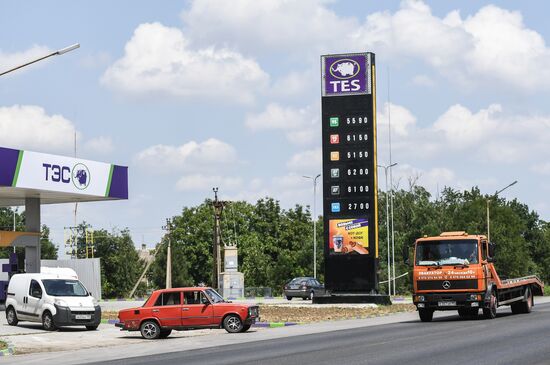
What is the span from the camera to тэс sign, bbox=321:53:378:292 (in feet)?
166

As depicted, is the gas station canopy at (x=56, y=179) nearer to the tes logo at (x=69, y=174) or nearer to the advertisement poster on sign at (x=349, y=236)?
the tes logo at (x=69, y=174)

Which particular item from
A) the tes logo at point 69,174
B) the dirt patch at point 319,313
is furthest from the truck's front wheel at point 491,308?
the tes logo at point 69,174

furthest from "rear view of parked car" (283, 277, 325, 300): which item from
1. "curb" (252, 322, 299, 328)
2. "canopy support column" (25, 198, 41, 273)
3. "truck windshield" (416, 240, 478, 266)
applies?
"truck windshield" (416, 240, 478, 266)

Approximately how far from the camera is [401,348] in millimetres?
21219

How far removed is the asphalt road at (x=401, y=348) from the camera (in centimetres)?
1841

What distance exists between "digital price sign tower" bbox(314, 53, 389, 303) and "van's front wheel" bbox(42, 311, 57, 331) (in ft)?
66.9

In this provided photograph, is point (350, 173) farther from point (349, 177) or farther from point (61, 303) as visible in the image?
point (61, 303)

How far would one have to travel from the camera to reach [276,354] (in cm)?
2100

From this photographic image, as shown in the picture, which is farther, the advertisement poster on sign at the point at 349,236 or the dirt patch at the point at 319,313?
the advertisement poster on sign at the point at 349,236

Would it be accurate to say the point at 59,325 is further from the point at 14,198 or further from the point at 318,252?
the point at 318,252

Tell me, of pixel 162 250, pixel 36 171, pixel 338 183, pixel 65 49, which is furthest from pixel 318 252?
pixel 65 49

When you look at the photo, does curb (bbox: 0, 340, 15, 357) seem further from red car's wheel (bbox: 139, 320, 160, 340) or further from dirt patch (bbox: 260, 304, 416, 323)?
dirt patch (bbox: 260, 304, 416, 323)

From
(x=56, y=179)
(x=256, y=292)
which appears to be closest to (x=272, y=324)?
(x=56, y=179)

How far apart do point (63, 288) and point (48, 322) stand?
1468 millimetres
